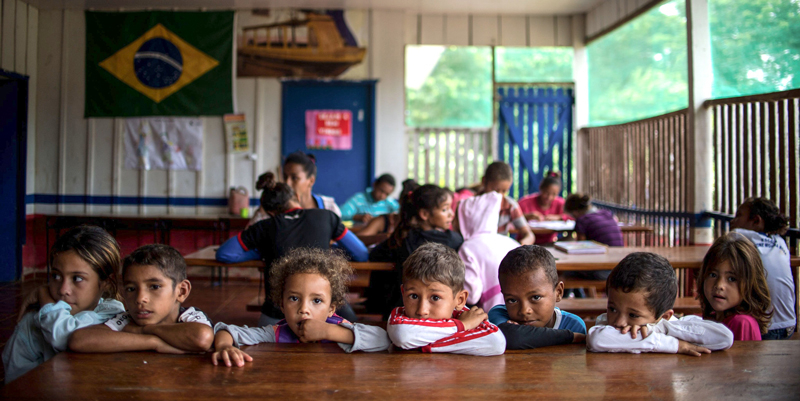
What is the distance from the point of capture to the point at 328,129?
7.06m

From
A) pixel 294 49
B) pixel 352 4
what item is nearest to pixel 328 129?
pixel 294 49

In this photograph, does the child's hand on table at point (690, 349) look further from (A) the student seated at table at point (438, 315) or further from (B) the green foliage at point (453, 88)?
(B) the green foliage at point (453, 88)

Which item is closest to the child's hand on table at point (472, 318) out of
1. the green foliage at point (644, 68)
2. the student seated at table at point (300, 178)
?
the student seated at table at point (300, 178)

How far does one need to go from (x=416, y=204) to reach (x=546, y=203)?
141 inches

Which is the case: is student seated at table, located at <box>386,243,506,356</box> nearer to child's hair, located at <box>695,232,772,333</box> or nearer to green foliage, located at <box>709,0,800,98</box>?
child's hair, located at <box>695,232,772,333</box>

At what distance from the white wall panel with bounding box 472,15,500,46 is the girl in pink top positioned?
93.5 inches

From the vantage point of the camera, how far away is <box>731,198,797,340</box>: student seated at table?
252cm

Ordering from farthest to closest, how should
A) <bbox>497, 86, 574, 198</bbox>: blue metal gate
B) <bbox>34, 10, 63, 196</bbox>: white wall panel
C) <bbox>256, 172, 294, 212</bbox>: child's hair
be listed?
<bbox>497, 86, 574, 198</bbox>: blue metal gate < <bbox>34, 10, 63, 196</bbox>: white wall panel < <bbox>256, 172, 294, 212</bbox>: child's hair

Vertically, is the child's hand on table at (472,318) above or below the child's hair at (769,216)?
below

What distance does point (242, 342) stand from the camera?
1.68m

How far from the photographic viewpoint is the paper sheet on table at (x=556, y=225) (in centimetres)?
503

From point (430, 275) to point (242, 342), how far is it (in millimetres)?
611

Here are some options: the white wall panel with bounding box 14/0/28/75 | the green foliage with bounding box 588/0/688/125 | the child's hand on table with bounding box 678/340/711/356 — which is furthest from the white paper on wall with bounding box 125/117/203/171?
the child's hand on table with bounding box 678/340/711/356

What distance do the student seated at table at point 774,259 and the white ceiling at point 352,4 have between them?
15.4 ft
